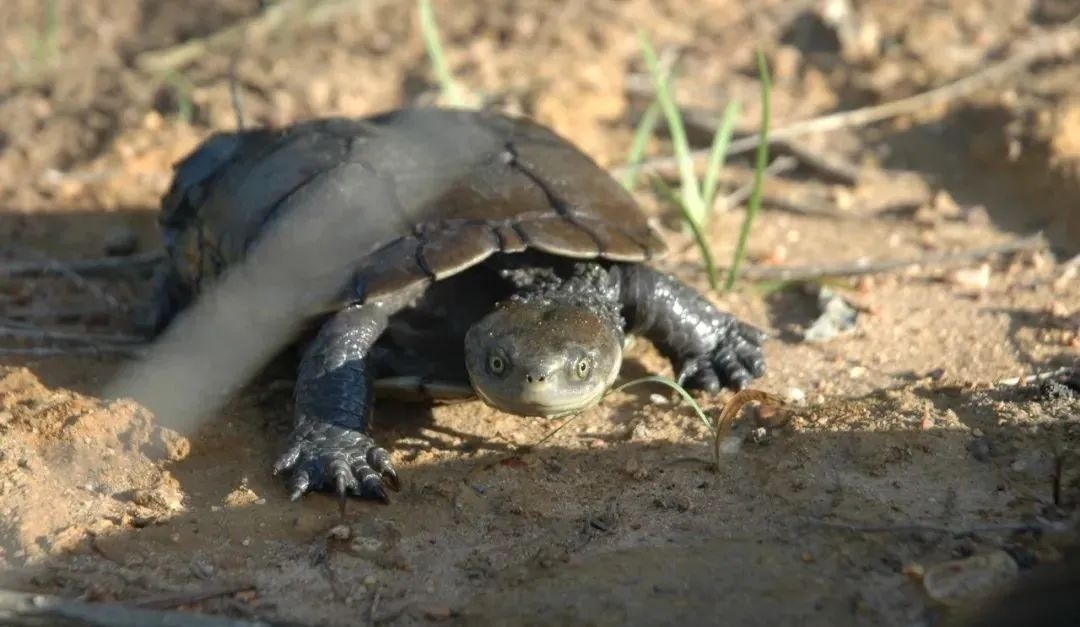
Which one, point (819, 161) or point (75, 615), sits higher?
point (819, 161)

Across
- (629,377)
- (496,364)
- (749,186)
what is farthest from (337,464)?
(749,186)

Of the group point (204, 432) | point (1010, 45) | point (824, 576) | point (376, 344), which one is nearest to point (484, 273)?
point (376, 344)

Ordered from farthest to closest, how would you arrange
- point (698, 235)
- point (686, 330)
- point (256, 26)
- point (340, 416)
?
point (256, 26)
point (698, 235)
point (686, 330)
point (340, 416)

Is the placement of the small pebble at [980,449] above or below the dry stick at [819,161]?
below

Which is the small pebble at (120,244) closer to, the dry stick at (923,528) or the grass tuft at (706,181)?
the grass tuft at (706,181)

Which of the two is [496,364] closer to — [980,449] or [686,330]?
[686,330]

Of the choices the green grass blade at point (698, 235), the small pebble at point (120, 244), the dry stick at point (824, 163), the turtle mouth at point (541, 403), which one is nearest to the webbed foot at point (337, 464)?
the turtle mouth at point (541, 403)

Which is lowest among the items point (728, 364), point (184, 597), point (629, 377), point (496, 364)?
point (184, 597)

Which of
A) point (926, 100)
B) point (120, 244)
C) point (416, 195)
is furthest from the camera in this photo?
point (926, 100)
